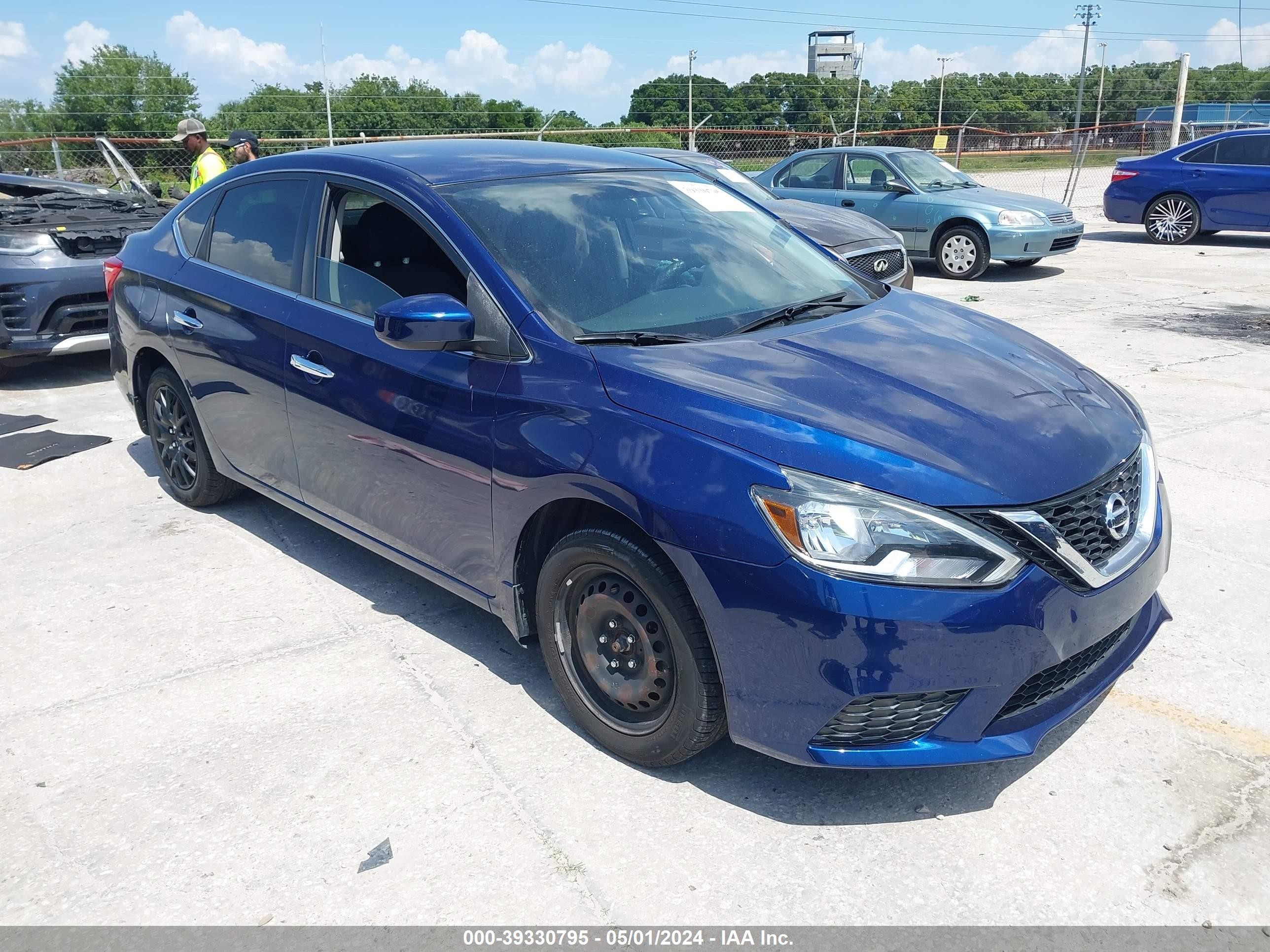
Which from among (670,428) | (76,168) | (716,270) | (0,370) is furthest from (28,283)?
(76,168)

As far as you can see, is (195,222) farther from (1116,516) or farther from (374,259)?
(1116,516)

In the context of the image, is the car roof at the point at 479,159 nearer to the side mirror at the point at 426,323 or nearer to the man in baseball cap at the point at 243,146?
the side mirror at the point at 426,323

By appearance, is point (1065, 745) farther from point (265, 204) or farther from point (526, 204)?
point (265, 204)

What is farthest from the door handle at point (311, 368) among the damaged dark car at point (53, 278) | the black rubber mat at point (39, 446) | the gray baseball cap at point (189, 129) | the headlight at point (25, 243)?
the gray baseball cap at point (189, 129)

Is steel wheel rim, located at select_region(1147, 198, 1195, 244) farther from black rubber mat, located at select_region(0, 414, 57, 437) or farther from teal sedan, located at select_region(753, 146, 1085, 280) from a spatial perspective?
black rubber mat, located at select_region(0, 414, 57, 437)

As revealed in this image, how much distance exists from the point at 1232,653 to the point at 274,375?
11.8 ft

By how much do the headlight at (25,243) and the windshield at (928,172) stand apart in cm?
903

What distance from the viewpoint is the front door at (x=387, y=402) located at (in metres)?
3.26

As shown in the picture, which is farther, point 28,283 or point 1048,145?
point 1048,145

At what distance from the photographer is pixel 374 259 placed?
3.76 m

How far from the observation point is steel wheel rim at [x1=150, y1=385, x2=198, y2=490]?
496 centimetres

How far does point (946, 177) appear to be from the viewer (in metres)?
12.6

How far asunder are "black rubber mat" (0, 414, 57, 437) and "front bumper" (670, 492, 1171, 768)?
5.74 metres

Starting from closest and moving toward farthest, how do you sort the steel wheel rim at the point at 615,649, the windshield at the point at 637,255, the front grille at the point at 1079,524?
the front grille at the point at 1079,524
the steel wheel rim at the point at 615,649
the windshield at the point at 637,255
